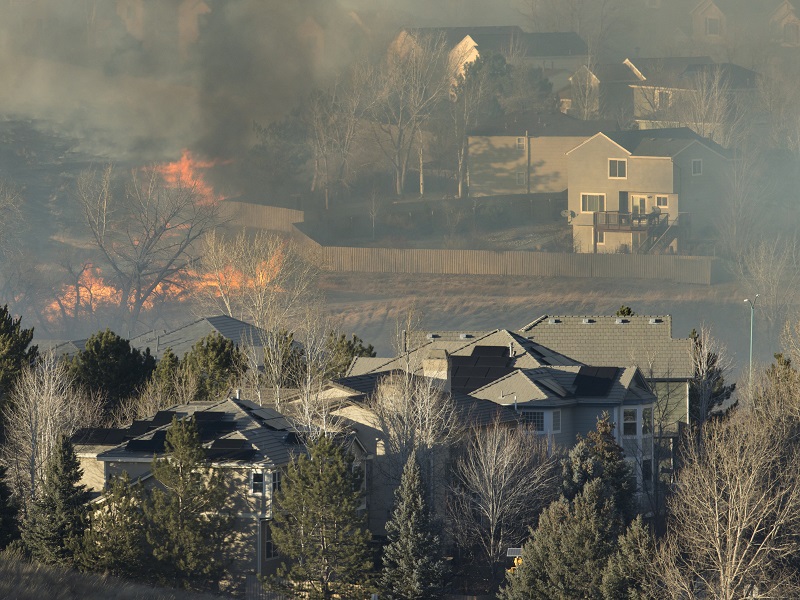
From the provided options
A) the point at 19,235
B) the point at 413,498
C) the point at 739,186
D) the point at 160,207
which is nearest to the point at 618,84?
the point at 739,186

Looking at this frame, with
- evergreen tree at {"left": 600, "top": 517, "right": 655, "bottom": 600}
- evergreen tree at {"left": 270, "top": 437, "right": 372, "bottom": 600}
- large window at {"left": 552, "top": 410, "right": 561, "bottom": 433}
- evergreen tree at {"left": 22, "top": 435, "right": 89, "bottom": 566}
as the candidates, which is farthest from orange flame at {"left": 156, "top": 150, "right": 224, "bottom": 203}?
evergreen tree at {"left": 600, "top": 517, "right": 655, "bottom": 600}

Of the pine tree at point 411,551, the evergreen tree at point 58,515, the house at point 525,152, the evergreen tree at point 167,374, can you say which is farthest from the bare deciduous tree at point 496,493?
the house at point 525,152

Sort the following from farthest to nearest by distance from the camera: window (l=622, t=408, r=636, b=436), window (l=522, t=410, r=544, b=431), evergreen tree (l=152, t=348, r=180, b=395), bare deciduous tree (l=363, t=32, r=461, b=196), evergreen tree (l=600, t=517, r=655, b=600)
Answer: bare deciduous tree (l=363, t=32, r=461, b=196), evergreen tree (l=152, t=348, r=180, b=395), window (l=622, t=408, r=636, b=436), window (l=522, t=410, r=544, b=431), evergreen tree (l=600, t=517, r=655, b=600)

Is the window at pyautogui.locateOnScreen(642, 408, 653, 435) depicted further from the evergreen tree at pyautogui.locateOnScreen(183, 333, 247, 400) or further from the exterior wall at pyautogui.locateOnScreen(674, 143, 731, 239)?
the exterior wall at pyautogui.locateOnScreen(674, 143, 731, 239)

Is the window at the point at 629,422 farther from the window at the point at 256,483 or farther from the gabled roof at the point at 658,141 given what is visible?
the gabled roof at the point at 658,141

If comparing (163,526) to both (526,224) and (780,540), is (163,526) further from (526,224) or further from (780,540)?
(526,224)

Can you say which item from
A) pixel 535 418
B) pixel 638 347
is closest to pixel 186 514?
pixel 535 418

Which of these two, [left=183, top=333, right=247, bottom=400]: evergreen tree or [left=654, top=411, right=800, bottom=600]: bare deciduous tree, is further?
[left=183, top=333, right=247, bottom=400]: evergreen tree
